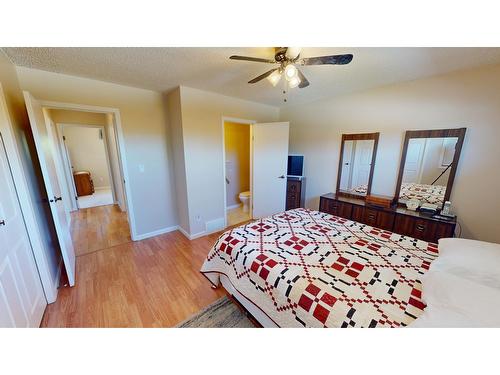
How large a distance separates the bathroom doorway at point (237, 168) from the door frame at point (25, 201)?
99.2 inches

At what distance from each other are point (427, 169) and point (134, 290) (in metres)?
3.47

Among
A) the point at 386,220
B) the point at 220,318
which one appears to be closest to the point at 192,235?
the point at 220,318

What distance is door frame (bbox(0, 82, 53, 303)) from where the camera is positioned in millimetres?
1279

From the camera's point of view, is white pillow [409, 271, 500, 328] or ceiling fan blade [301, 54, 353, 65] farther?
ceiling fan blade [301, 54, 353, 65]

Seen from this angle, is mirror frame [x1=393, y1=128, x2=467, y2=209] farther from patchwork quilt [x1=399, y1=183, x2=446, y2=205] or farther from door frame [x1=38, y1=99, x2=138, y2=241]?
door frame [x1=38, y1=99, x2=138, y2=241]

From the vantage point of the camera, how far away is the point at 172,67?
1783 mm

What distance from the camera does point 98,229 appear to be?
305 cm

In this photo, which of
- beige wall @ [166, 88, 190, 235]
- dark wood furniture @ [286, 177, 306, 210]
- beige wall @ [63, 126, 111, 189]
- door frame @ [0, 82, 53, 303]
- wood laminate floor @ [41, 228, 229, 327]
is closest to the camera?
door frame @ [0, 82, 53, 303]

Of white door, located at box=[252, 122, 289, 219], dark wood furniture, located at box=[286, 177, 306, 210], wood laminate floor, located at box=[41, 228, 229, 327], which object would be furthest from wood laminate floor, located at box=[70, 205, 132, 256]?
dark wood furniture, located at box=[286, 177, 306, 210]

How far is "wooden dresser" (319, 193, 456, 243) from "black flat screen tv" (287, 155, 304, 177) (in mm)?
735

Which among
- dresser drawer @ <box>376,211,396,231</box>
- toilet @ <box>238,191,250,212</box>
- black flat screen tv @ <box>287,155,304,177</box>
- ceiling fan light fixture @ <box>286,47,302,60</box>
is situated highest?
ceiling fan light fixture @ <box>286,47,302,60</box>
